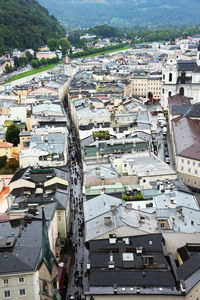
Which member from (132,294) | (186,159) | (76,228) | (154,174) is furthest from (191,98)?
(132,294)

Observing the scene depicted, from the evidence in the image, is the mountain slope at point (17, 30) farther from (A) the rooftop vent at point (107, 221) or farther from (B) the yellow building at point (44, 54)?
(A) the rooftop vent at point (107, 221)

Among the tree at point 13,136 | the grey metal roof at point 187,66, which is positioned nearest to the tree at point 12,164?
the tree at point 13,136

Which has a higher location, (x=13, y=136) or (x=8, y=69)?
(x=8, y=69)

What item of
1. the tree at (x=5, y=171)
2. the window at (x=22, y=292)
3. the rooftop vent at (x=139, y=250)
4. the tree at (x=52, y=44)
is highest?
the tree at (x=52, y=44)

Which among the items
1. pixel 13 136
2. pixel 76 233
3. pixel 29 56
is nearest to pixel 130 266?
pixel 76 233

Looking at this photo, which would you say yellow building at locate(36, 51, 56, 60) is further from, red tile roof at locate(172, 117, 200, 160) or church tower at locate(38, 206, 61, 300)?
church tower at locate(38, 206, 61, 300)

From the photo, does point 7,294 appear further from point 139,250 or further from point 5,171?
point 5,171

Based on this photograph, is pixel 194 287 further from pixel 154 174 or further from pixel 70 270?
pixel 154 174
